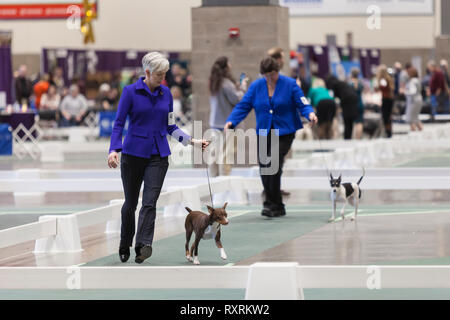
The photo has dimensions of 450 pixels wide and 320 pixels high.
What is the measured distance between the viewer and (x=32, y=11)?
1662 inches

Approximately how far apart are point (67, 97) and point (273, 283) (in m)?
23.5

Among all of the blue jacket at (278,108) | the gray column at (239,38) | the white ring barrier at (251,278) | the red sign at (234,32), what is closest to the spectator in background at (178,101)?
the gray column at (239,38)

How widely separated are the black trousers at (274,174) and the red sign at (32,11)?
1200 inches

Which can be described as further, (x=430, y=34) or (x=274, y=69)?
(x=430, y=34)

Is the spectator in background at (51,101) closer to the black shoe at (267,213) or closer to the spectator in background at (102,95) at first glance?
the spectator in background at (102,95)

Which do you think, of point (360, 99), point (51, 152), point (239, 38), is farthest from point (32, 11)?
point (239, 38)

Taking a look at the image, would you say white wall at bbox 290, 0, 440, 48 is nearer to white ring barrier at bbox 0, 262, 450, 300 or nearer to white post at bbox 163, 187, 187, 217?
white post at bbox 163, 187, 187, 217

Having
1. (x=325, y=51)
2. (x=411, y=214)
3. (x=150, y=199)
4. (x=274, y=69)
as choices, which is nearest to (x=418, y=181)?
(x=411, y=214)

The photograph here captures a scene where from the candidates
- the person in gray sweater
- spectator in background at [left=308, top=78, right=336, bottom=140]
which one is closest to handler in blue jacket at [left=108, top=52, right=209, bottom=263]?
the person in gray sweater

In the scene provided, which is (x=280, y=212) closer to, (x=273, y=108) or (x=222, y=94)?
(x=273, y=108)

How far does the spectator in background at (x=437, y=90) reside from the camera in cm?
3138
